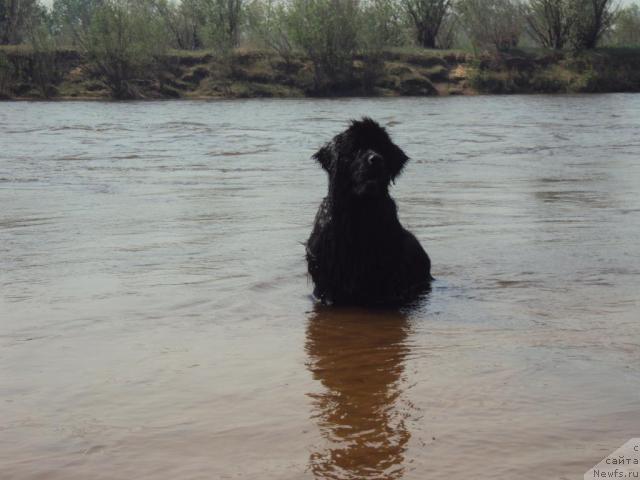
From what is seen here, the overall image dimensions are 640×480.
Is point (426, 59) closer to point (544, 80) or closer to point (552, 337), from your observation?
point (544, 80)

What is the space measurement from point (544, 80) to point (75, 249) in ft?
180

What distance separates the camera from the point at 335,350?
5723 millimetres

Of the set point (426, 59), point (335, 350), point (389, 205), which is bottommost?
point (335, 350)

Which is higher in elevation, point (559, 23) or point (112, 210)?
point (559, 23)

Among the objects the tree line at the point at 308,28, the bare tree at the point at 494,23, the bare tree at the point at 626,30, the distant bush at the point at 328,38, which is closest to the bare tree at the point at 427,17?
the tree line at the point at 308,28

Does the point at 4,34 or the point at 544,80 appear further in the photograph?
the point at 4,34

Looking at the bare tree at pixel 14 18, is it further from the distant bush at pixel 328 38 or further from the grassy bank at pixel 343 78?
the distant bush at pixel 328 38

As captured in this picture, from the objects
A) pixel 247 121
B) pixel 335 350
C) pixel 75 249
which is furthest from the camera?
pixel 247 121

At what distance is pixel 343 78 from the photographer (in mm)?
60188

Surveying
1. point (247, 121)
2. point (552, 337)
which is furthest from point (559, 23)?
point (552, 337)

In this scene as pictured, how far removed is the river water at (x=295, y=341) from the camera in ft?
13.0

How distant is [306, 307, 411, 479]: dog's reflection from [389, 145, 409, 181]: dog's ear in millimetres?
1094

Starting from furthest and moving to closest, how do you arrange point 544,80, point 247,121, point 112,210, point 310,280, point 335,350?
1. point 544,80
2. point 247,121
3. point 112,210
4. point 310,280
5. point 335,350

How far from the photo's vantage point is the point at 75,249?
8906 mm
